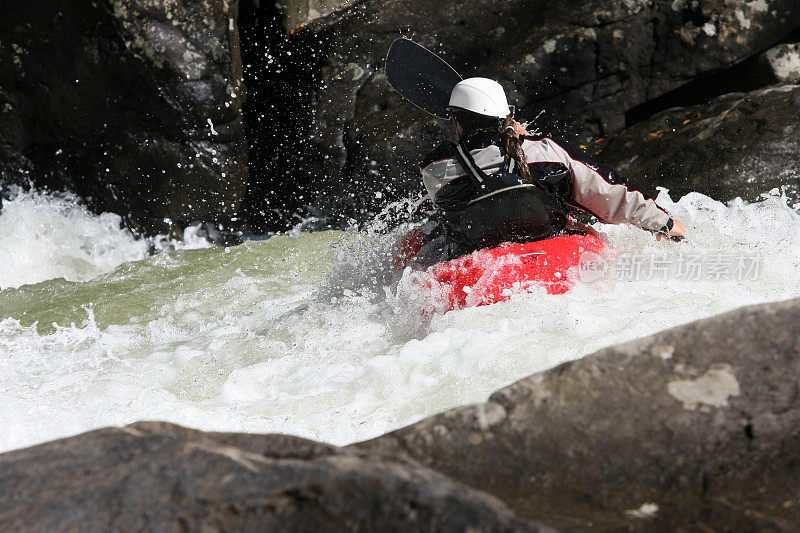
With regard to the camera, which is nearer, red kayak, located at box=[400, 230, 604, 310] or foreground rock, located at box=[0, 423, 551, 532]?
foreground rock, located at box=[0, 423, 551, 532]

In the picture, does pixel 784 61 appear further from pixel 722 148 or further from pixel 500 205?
pixel 500 205

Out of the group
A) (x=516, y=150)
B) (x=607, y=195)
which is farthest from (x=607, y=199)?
(x=516, y=150)

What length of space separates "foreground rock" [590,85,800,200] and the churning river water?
1.23 ft

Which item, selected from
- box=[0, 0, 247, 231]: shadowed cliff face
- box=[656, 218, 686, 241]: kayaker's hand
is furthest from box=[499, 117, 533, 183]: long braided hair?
box=[0, 0, 247, 231]: shadowed cliff face

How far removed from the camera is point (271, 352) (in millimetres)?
3502

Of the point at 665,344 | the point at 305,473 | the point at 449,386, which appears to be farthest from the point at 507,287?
the point at 305,473

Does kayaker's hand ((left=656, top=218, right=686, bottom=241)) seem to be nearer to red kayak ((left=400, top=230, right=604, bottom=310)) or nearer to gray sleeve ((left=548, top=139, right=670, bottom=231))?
gray sleeve ((left=548, top=139, right=670, bottom=231))

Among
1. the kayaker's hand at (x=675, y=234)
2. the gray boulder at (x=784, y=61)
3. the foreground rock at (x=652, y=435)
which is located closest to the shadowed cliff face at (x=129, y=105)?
the kayaker's hand at (x=675, y=234)

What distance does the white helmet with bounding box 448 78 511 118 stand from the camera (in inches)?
123

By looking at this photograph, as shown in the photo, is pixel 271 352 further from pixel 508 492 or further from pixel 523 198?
pixel 508 492

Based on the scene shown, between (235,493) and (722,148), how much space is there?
5.28m

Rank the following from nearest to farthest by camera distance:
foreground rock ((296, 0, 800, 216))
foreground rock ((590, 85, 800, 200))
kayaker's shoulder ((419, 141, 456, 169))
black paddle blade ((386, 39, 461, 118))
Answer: kayaker's shoulder ((419, 141, 456, 169)) → black paddle blade ((386, 39, 461, 118)) → foreground rock ((590, 85, 800, 200)) → foreground rock ((296, 0, 800, 216))

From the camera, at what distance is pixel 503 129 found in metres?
3.13

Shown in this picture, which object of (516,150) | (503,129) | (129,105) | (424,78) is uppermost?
(129,105)
